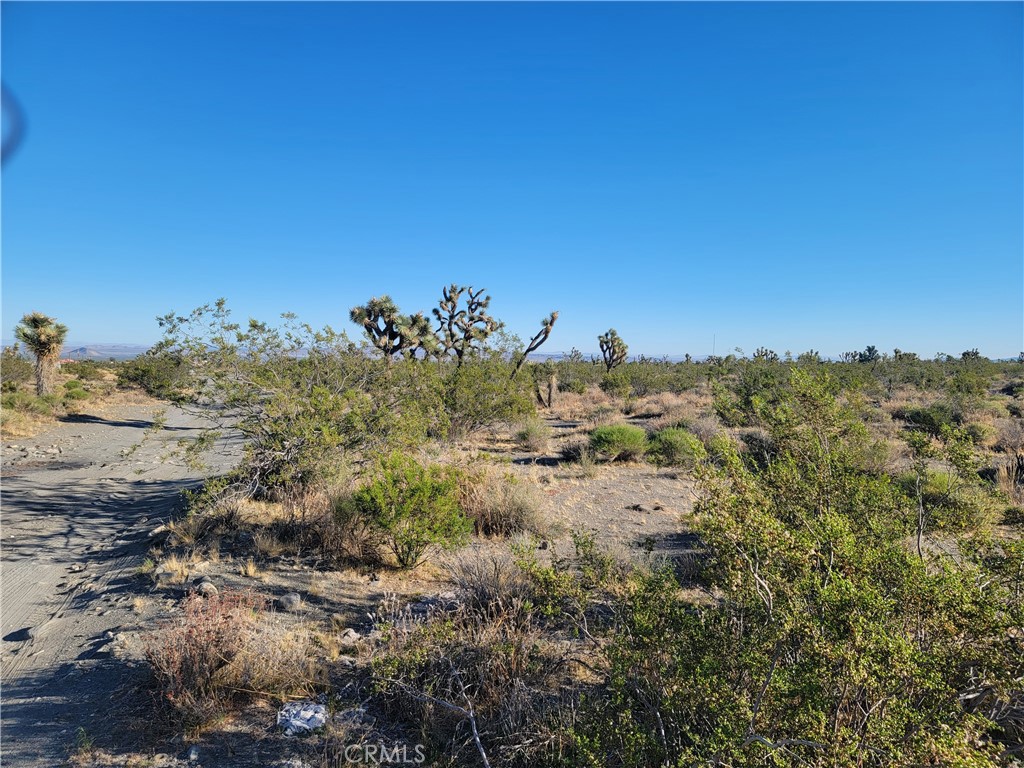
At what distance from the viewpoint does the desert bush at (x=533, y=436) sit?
15078 millimetres

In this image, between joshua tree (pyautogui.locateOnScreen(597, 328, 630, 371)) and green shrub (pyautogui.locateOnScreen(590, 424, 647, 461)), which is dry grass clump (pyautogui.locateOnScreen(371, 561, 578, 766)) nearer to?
green shrub (pyautogui.locateOnScreen(590, 424, 647, 461))

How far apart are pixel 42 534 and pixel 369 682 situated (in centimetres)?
729

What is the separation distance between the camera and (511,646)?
3.72m

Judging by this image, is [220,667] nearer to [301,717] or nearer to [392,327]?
[301,717]

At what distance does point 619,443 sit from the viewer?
13.4 m

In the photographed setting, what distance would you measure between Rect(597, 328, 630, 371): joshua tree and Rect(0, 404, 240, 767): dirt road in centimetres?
2938

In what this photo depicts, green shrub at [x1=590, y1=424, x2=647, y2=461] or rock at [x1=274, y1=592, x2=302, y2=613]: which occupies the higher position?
green shrub at [x1=590, y1=424, x2=647, y2=461]

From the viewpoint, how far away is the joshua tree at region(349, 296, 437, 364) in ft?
71.7

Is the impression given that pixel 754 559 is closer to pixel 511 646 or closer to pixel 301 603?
pixel 511 646

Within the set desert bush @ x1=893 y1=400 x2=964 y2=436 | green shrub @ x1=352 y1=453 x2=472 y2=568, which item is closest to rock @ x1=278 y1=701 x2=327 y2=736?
green shrub @ x1=352 y1=453 x2=472 y2=568

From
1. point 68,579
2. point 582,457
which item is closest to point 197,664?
point 68,579

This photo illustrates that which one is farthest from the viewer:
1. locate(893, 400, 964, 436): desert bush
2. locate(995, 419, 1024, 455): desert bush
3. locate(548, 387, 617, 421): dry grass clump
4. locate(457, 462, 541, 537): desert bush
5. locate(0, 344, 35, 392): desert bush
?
locate(0, 344, 35, 392): desert bush

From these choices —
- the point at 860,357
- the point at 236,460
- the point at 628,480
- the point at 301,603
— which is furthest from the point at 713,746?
the point at 860,357

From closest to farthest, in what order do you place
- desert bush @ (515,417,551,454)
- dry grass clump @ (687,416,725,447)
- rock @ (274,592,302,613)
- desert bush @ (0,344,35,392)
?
rock @ (274,592,302,613) < dry grass clump @ (687,416,725,447) < desert bush @ (515,417,551,454) < desert bush @ (0,344,35,392)
